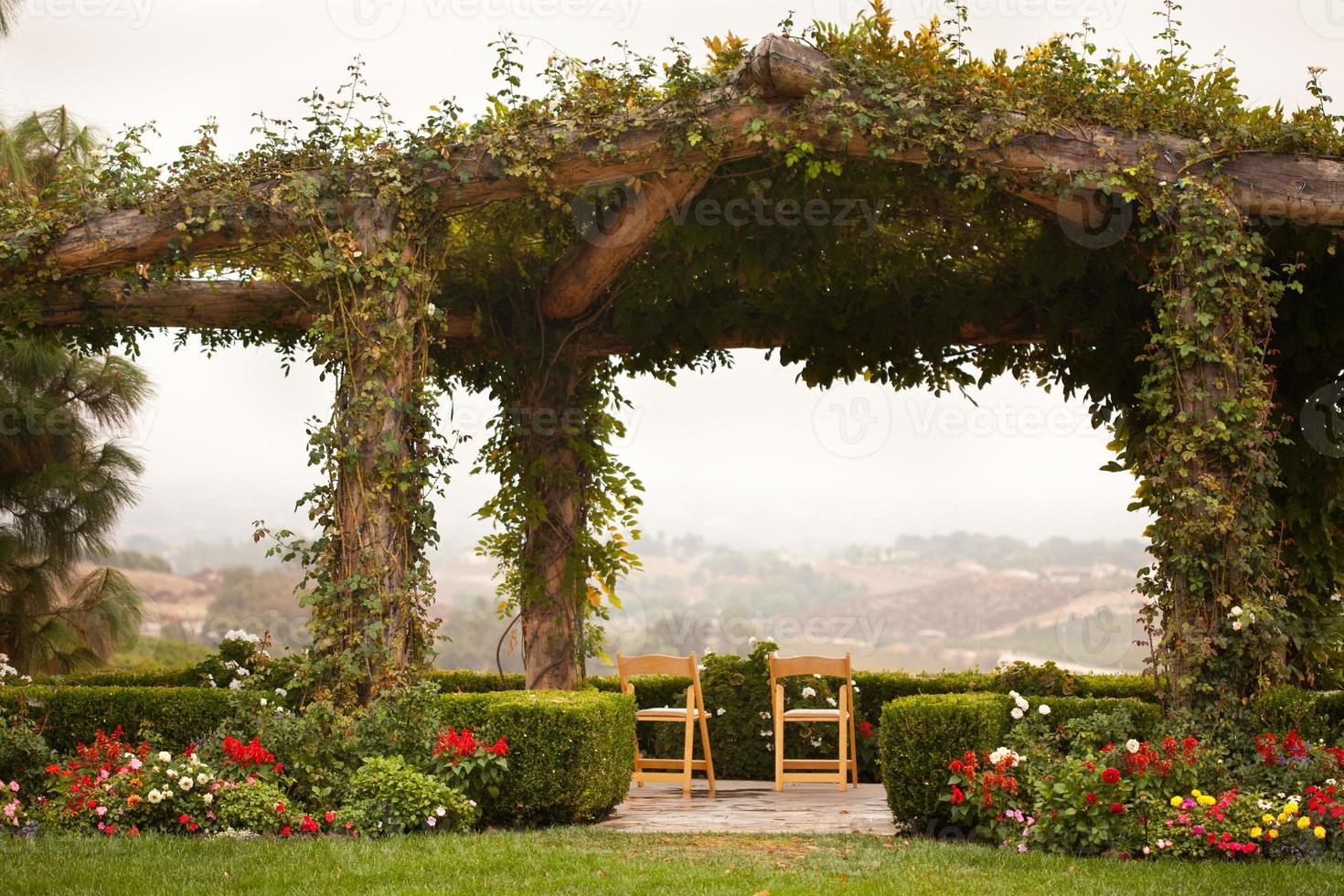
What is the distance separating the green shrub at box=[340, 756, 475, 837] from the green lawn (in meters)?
0.29

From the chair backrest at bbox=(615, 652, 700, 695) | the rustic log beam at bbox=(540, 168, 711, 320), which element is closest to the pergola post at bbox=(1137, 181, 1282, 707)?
the rustic log beam at bbox=(540, 168, 711, 320)

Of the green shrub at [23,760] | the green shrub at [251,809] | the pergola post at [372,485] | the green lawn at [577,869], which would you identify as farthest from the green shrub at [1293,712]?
the green shrub at [23,760]

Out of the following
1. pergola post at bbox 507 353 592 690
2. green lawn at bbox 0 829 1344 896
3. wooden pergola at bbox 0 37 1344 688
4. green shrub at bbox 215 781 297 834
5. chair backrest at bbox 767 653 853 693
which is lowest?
green lawn at bbox 0 829 1344 896

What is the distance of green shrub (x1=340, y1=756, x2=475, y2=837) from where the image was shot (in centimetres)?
568

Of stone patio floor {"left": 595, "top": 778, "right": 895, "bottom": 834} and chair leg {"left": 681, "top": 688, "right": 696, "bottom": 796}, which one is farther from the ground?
chair leg {"left": 681, "top": 688, "right": 696, "bottom": 796}

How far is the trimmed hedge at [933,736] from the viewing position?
228 inches

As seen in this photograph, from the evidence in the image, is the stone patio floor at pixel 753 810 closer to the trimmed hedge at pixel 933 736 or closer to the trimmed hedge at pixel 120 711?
the trimmed hedge at pixel 933 736

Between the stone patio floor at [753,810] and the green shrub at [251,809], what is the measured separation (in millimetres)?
1552

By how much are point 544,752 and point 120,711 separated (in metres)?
3.01

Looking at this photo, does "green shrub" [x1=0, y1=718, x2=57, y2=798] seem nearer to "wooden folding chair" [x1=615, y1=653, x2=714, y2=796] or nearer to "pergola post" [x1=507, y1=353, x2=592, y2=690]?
"wooden folding chair" [x1=615, y1=653, x2=714, y2=796]

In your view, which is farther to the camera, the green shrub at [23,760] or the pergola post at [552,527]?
the pergola post at [552,527]

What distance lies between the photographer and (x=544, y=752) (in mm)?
6016

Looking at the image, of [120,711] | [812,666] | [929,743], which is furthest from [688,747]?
[120,711]

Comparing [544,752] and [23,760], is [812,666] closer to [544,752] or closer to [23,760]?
[544,752]
